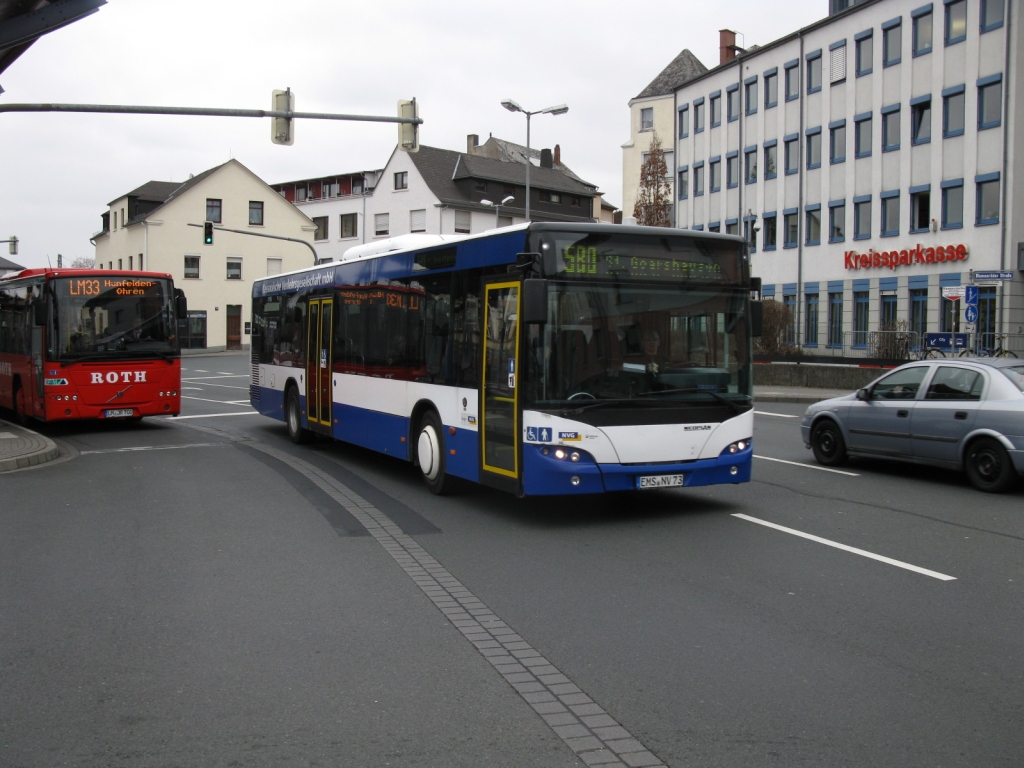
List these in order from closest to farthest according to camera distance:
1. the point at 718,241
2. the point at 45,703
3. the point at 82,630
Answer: the point at 45,703, the point at 82,630, the point at 718,241

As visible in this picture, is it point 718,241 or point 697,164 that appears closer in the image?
point 718,241

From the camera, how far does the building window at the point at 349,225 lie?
86.4m

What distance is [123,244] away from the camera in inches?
3044

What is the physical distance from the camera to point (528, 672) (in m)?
5.47

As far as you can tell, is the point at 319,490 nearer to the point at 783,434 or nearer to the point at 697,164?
the point at 783,434

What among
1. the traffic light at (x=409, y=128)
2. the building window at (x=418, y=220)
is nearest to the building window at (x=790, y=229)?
Answer: the building window at (x=418, y=220)

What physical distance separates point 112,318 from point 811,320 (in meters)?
37.4

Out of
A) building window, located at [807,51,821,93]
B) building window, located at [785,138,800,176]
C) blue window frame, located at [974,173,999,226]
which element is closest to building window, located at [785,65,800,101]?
building window, located at [807,51,821,93]

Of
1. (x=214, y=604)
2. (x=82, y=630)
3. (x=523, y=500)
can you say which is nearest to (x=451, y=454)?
(x=523, y=500)

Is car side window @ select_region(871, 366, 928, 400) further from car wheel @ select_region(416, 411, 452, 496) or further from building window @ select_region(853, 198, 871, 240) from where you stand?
building window @ select_region(853, 198, 871, 240)

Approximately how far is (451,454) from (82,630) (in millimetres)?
5215

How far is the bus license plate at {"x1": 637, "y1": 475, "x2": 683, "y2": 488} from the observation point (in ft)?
32.1

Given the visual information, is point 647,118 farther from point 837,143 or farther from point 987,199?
point 987,199

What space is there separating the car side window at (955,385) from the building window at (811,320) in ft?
124
